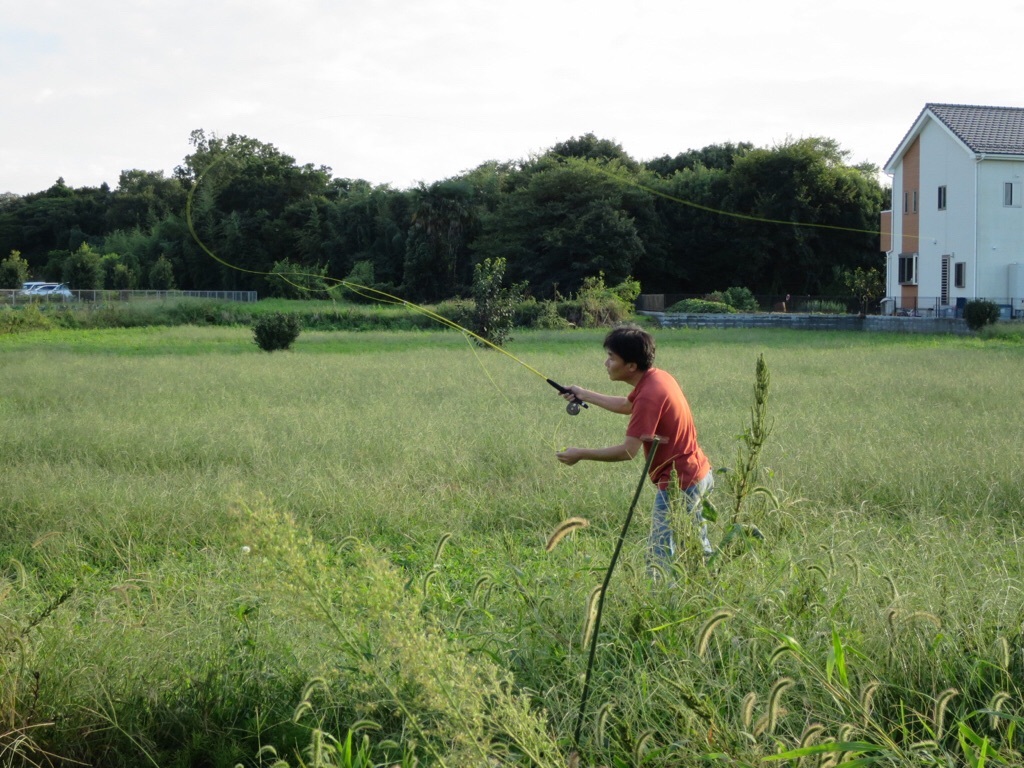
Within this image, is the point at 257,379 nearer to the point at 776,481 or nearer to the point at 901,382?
the point at 901,382

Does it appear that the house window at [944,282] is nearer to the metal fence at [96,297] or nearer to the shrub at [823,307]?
the shrub at [823,307]

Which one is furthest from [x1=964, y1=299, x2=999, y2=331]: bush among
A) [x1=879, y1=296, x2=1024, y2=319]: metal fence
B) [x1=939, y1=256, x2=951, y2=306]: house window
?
[x1=939, y1=256, x2=951, y2=306]: house window

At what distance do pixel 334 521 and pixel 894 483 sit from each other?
4.00 metres

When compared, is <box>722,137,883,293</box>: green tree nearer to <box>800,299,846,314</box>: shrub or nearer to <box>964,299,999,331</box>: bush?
<box>800,299,846,314</box>: shrub

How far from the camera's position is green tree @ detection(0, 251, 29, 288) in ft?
200

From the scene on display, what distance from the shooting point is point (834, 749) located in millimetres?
2395

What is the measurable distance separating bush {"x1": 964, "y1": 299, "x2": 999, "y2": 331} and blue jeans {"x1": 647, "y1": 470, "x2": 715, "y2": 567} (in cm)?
2876

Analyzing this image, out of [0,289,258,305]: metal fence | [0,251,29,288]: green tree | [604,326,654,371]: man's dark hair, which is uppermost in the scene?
[0,251,29,288]: green tree

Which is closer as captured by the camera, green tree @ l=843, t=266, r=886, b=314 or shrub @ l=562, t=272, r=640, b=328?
shrub @ l=562, t=272, r=640, b=328

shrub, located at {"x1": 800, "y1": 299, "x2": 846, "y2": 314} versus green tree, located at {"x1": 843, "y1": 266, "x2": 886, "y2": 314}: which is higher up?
green tree, located at {"x1": 843, "y1": 266, "x2": 886, "y2": 314}

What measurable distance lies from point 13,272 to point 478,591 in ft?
216

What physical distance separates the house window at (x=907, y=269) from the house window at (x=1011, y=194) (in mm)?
5099

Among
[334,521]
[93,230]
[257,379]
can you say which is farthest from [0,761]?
[93,230]

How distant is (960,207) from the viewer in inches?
1417
